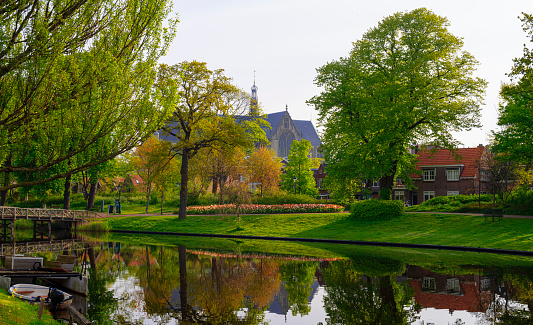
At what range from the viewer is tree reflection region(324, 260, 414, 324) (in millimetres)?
12079

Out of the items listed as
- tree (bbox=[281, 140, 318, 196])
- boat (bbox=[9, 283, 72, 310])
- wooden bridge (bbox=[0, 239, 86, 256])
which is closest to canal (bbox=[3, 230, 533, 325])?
boat (bbox=[9, 283, 72, 310])

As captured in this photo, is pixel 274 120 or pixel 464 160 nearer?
pixel 464 160

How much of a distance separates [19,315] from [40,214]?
3330 cm

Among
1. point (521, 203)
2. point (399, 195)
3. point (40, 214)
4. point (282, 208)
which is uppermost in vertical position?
point (521, 203)

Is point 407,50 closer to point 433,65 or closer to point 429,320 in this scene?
point 433,65

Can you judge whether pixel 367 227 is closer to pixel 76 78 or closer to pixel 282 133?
pixel 76 78

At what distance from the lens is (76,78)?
1248 cm

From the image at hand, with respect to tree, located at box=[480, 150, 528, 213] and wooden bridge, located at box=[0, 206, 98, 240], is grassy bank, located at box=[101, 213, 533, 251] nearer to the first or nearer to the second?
wooden bridge, located at box=[0, 206, 98, 240]

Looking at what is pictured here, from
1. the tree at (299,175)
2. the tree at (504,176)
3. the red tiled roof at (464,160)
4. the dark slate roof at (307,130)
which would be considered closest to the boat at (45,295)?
the tree at (504,176)

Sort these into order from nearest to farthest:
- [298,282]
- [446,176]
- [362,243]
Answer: [298,282], [362,243], [446,176]

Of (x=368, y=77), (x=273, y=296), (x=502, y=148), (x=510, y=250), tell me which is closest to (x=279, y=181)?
(x=368, y=77)

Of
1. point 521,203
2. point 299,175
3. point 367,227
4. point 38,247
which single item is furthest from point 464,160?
point 38,247

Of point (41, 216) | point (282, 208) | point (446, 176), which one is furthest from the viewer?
point (446, 176)

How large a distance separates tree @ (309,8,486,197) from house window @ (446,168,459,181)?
23817 millimetres
